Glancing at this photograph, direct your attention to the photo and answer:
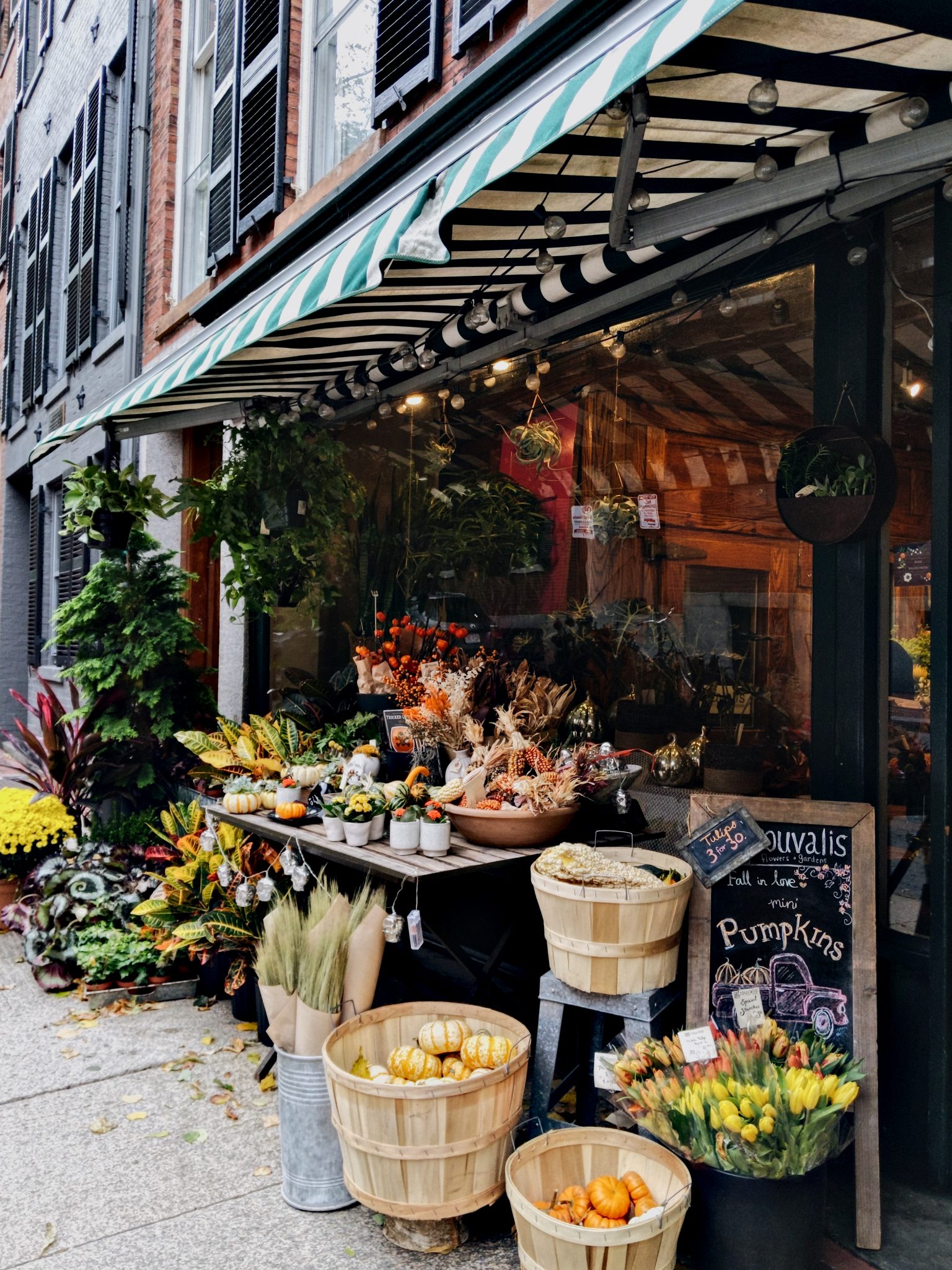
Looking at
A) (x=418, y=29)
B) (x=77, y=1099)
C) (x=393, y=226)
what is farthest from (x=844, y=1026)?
(x=418, y=29)

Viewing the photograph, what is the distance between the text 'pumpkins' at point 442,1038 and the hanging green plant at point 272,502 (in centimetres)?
324

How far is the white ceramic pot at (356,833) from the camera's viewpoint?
3.95 meters

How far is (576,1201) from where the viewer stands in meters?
2.62

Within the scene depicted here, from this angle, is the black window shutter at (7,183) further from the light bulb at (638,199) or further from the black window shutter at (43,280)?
the light bulb at (638,199)

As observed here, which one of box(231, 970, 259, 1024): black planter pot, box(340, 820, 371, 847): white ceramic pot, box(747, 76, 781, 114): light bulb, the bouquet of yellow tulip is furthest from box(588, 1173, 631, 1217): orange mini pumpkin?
box(747, 76, 781, 114): light bulb

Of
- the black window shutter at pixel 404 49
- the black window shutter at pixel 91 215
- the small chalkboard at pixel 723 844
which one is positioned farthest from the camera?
the black window shutter at pixel 91 215

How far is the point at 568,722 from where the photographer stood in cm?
494

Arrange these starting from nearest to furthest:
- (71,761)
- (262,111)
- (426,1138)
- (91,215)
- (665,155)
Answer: (426,1138), (665,155), (71,761), (262,111), (91,215)

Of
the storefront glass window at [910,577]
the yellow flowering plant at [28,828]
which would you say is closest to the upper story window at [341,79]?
the storefront glass window at [910,577]

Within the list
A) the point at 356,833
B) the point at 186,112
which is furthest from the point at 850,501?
the point at 186,112

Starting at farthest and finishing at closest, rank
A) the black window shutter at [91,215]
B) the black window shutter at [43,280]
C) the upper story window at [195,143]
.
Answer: the black window shutter at [43,280] < the black window shutter at [91,215] < the upper story window at [195,143]

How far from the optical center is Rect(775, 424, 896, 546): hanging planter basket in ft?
10.8

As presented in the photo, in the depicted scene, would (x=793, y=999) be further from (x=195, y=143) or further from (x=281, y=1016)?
(x=195, y=143)

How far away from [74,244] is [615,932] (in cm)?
1141
